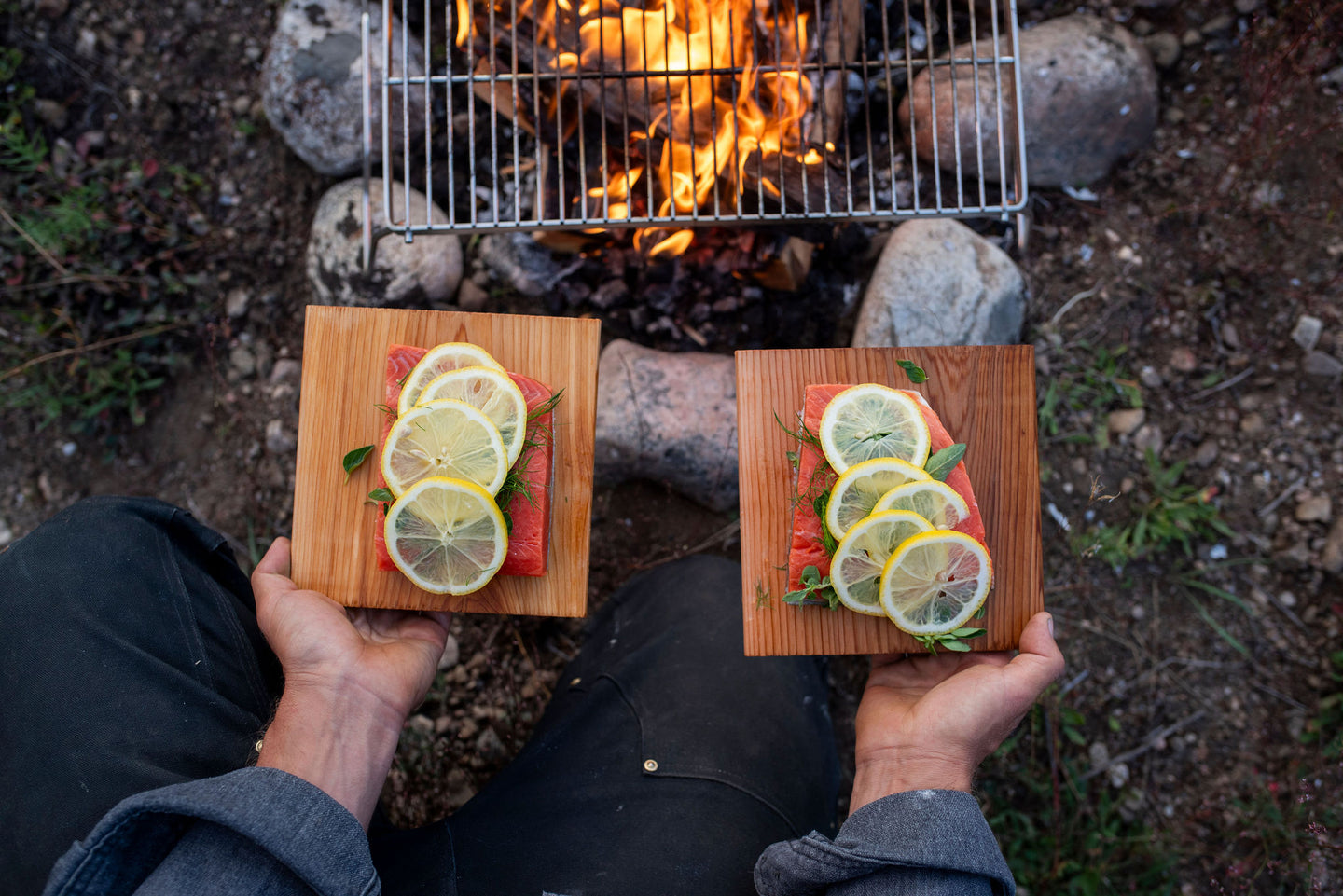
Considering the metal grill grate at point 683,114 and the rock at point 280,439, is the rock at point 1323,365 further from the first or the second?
the rock at point 280,439

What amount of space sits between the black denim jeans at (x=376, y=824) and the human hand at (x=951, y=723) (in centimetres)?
48

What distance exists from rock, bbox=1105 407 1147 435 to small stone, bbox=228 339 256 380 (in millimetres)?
4848

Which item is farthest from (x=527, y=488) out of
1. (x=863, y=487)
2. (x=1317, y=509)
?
(x=1317, y=509)

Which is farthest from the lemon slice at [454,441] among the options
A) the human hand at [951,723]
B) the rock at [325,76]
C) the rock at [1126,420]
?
the rock at [1126,420]

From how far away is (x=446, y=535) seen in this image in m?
2.82

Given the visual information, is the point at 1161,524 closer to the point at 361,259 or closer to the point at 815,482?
the point at 815,482

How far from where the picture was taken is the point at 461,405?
281 cm

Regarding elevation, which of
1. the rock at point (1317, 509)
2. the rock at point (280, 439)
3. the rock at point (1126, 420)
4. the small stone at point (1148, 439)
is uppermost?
the rock at point (280, 439)

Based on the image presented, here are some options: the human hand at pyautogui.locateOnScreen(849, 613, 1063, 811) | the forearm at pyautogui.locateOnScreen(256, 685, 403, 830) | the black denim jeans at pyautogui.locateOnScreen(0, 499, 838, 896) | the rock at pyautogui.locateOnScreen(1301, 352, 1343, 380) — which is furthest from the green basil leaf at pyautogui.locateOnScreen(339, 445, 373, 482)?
the rock at pyautogui.locateOnScreen(1301, 352, 1343, 380)

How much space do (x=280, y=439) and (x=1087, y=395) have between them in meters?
4.54

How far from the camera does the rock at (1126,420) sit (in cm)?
417

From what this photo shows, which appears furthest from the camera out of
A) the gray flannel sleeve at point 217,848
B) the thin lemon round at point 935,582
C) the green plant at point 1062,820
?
the green plant at point 1062,820

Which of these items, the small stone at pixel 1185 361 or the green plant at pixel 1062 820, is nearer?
the green plant at pixel 1062 820

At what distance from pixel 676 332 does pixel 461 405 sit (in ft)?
5.12
